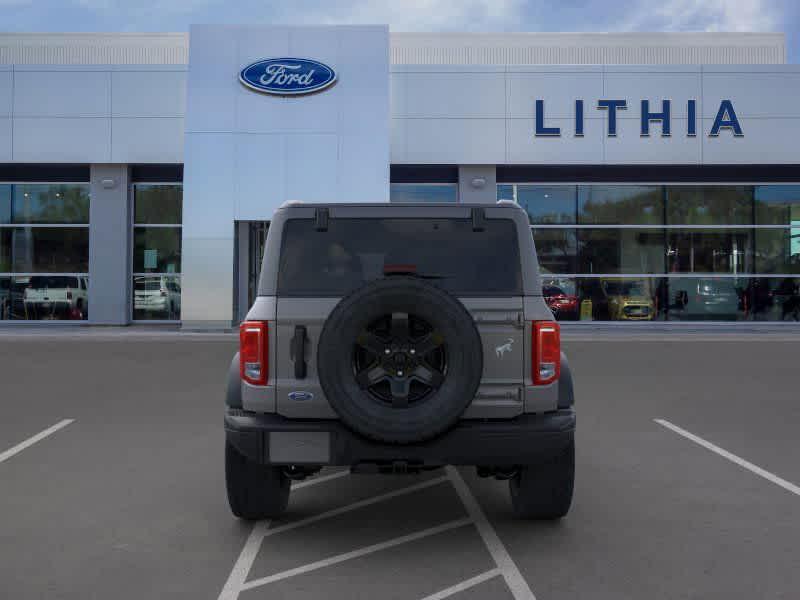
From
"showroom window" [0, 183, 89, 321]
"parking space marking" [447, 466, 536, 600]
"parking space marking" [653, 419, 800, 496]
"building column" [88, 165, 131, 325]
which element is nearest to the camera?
"parking space marking" [447, 466, 536, 600]

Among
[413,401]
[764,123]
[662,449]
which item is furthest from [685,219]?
[413,401]

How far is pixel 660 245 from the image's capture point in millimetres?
26719

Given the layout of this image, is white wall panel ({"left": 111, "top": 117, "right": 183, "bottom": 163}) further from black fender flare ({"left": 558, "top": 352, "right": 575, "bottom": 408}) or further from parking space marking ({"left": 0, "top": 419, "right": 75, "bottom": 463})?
black fender flare ({"left": 558, "top": 352, "right": 575, "bottom": 408})

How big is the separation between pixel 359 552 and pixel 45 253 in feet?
80.6

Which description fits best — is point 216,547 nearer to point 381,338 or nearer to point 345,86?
point 381,338

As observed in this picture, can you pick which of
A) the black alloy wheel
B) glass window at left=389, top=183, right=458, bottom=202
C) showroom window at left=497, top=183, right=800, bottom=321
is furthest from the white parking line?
showroom window at left=497, top=183, right=800, bottom=321

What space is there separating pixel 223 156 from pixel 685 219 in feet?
46.8

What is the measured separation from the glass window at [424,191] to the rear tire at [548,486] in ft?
70.7

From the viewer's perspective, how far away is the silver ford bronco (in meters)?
4.54

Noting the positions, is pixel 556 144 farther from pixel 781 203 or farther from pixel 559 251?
pixel 781 203

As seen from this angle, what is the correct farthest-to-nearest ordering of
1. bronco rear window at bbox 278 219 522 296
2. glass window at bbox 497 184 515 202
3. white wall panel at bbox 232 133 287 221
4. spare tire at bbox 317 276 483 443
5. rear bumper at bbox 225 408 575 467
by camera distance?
glass window at bbox 497 184 515 202
white wall panel at bbox 232 133 287 221
bronco rear window at bbox 278 219 522 296
rear bumper at bbox 225 408 575 467
spare tire at bbox 317 276 483 443

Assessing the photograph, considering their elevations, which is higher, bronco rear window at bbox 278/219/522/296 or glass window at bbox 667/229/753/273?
glass window at bbox 667/229/753/273

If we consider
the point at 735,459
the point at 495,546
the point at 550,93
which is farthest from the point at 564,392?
the point at 550,93

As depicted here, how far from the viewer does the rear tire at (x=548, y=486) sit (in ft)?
16.9
